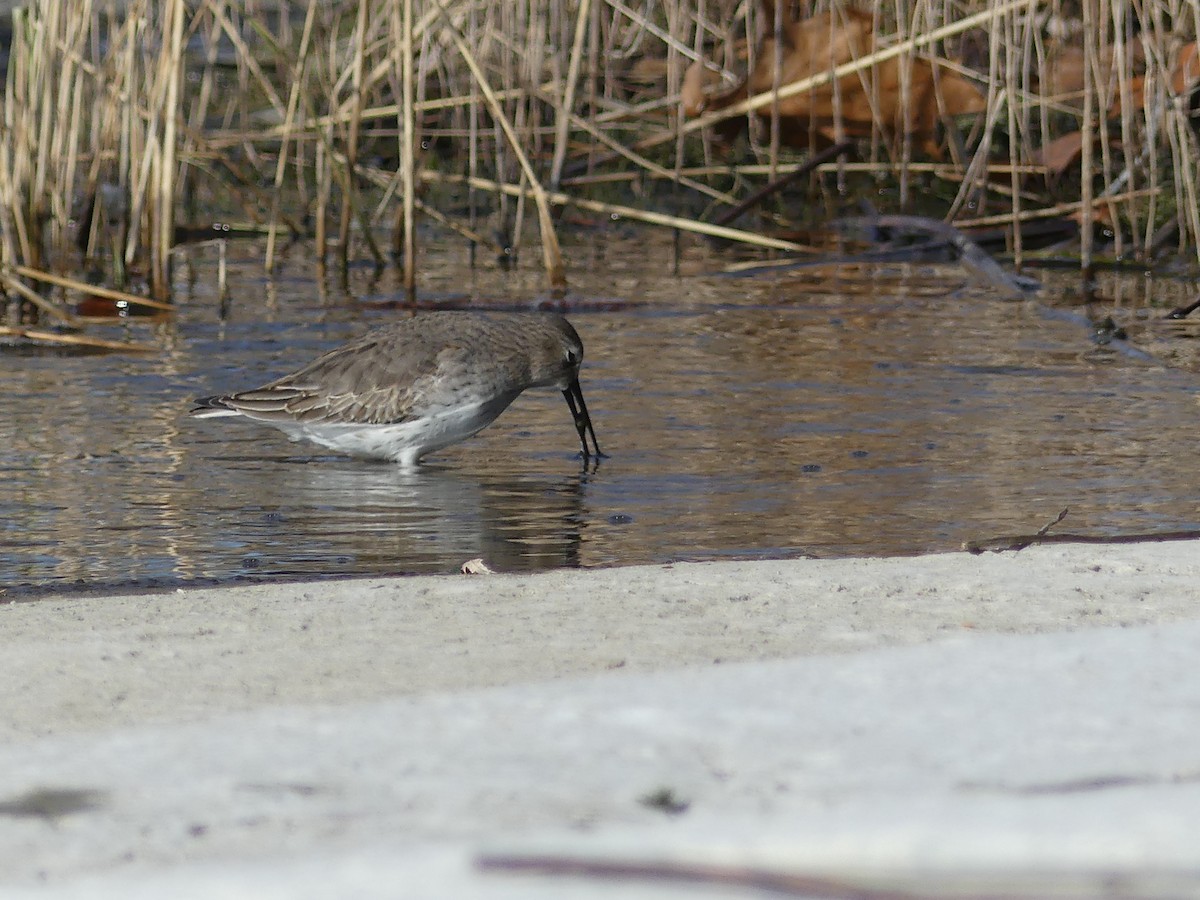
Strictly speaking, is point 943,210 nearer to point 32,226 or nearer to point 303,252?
point 303,252

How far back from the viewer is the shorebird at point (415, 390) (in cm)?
702

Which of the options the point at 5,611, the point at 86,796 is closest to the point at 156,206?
the point at 5,611

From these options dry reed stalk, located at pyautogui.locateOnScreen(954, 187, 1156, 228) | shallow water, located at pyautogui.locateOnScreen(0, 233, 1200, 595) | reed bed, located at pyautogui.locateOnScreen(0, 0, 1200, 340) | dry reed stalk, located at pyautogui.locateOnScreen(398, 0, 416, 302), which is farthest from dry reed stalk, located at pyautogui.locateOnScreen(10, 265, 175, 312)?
dry reed stalk, located at pyautogui.locateOnScreen(954, 187, 1156, 228)

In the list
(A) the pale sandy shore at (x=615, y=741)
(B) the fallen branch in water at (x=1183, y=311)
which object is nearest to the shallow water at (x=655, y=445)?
(B) the fallen branch in water at (x=1183, y=311)

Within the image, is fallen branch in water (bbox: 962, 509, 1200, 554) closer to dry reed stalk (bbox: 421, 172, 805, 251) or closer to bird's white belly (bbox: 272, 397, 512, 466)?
bird's white belly (bbox: 272, 397, 512, 466)

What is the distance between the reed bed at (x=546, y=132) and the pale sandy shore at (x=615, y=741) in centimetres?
505

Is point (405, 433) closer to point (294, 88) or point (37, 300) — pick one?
point (37, 300)

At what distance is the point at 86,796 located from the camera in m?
2.67

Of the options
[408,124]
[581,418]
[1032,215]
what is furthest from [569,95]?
[581,418]

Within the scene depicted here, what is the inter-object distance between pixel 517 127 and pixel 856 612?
28.7ft

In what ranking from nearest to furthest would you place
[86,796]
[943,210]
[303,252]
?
[86,796]
[303,252]
[943,210]

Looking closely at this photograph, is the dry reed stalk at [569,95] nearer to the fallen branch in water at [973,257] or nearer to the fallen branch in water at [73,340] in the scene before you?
the fallen branch in water at [973,257]

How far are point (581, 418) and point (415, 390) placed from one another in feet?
1.98

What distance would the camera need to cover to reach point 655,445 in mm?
7074
